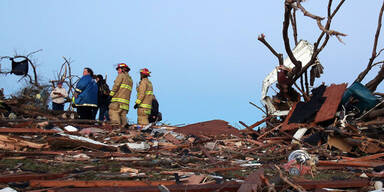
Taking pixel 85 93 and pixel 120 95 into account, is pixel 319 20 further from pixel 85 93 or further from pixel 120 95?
pixel 85 93

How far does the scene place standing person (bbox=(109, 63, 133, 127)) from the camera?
1159cm

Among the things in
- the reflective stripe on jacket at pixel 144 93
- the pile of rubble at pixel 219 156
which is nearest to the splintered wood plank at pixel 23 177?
the pile of rubble at pixel 219 156

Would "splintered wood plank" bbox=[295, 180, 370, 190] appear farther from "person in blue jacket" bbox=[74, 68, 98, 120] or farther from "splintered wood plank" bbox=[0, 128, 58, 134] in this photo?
"person in blue jacket" bbox=[74, 68, 98, 120]

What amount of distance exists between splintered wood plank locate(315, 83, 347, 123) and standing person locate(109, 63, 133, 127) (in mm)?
6204

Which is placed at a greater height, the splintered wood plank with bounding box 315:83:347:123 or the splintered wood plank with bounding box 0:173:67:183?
the splintered wood plank with bounding box 315:83:347:123

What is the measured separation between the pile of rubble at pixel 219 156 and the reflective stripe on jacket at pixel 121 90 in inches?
41.4

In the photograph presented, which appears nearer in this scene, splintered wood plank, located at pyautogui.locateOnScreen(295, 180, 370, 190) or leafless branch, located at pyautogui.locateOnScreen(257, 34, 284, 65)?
splintered wood plank, located at pyautogui.locateOnScreen(295, 180, 370, 190)

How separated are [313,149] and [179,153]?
2.51 meters

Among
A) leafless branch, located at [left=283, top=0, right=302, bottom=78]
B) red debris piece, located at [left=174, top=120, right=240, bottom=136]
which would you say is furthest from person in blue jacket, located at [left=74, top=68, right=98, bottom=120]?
leafless branch, located at [left=283, top=0, right=302, bottom=78]

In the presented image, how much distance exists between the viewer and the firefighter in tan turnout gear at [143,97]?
11852mm

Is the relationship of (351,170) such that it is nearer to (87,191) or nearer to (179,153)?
(179,153)

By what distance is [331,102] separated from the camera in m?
8.28

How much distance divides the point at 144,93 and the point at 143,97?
146mm

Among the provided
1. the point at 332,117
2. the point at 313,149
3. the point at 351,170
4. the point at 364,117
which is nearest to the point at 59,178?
the point at 351,170
